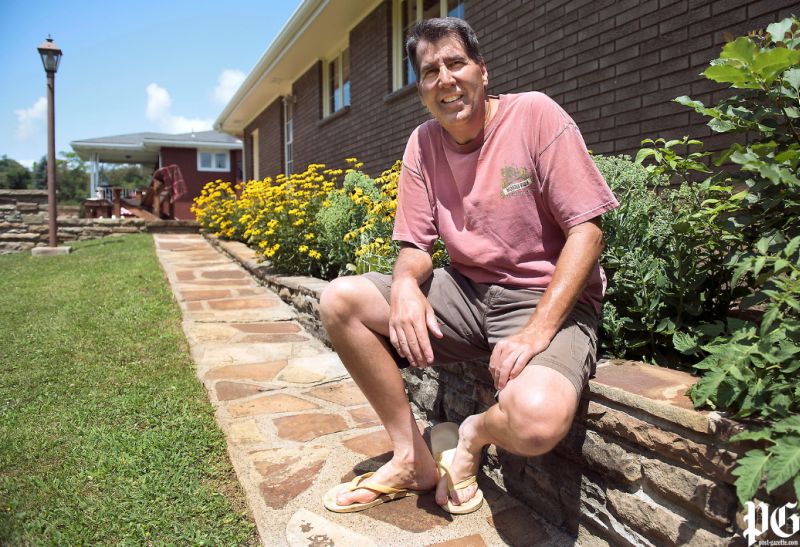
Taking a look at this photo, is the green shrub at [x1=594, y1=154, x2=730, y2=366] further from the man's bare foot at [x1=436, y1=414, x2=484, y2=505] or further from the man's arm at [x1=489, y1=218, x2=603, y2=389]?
the man's bare foot at [x1=436, y1=414, x2=484, y2=505]

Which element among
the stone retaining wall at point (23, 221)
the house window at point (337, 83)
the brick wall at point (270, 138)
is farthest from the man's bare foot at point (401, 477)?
the stone retaining wall at point (23, 221)

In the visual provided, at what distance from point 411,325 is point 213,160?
70.9 ft

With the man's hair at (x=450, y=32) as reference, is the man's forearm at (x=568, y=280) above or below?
below

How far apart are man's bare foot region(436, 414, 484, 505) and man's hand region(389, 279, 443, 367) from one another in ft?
0.78

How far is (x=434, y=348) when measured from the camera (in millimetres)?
1850

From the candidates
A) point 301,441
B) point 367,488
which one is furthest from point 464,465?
point 301,441

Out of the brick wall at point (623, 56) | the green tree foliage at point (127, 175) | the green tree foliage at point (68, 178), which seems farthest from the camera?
the green tree foliage at point (127, 175)

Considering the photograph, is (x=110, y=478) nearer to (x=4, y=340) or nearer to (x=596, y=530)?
(x=596, y=530)

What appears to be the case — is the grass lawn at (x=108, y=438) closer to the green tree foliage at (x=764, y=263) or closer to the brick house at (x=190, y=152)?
the green tree foliage at (x=764, y=263)

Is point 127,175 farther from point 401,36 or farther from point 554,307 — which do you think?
point 554,307

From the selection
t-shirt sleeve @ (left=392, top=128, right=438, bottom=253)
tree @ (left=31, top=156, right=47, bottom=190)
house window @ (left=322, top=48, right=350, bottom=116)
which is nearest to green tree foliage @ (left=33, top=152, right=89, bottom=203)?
tree @ (left=31, top=156, right=47, bottom=190)

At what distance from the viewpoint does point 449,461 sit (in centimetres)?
182

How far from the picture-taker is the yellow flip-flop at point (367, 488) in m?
1.75

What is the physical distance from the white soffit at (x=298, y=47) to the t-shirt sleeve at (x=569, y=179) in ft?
18.9
